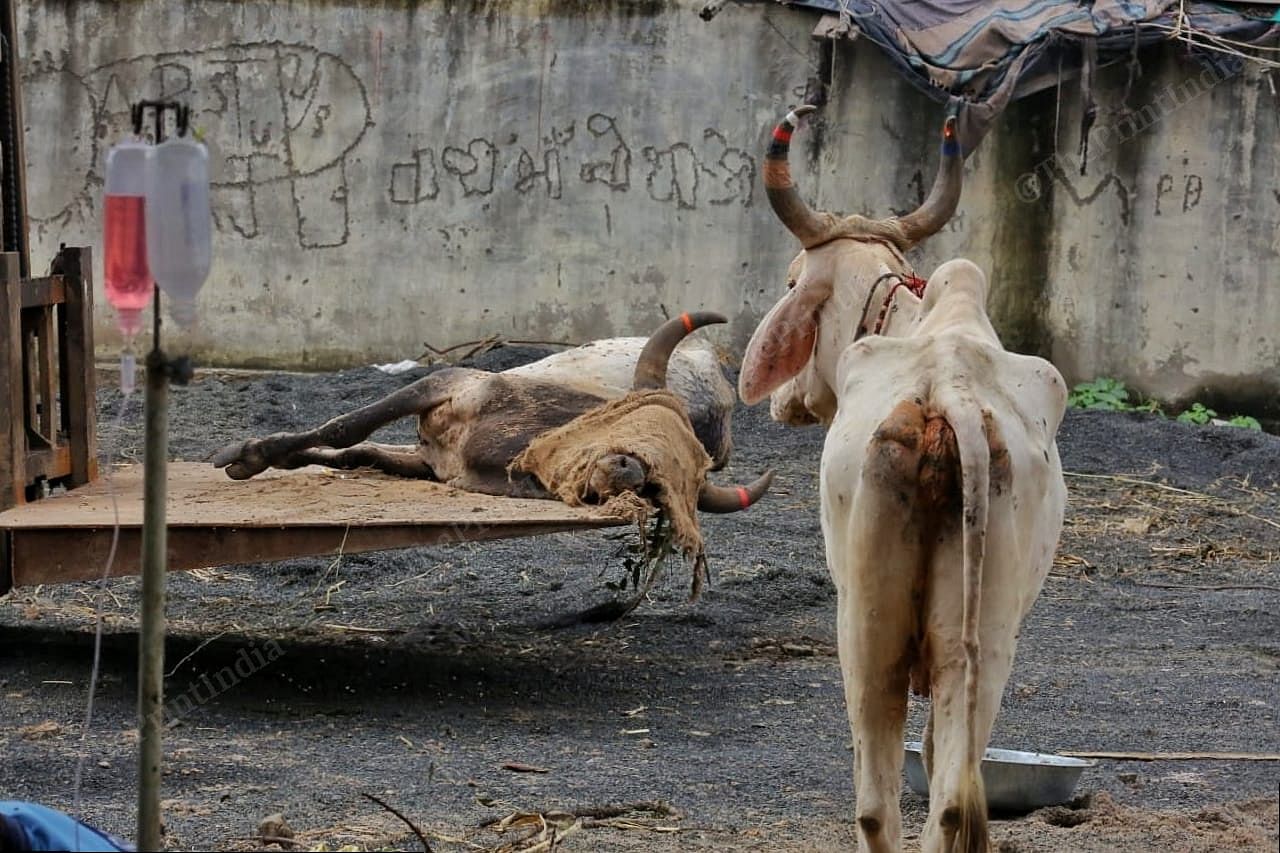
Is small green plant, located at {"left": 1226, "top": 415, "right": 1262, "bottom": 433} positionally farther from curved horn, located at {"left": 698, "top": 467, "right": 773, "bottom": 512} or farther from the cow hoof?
the cow hoof

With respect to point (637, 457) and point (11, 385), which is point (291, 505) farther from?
point (637, 457)

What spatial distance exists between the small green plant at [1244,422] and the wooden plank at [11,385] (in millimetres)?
9613

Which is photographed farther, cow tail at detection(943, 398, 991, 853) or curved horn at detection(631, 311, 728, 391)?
curved horn at detection(631, 311, 728, 391)

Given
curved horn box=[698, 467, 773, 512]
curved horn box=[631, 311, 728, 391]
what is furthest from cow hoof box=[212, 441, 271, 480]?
curved horn box=[698, 467, 773, 512]

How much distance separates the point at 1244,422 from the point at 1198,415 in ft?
1.14

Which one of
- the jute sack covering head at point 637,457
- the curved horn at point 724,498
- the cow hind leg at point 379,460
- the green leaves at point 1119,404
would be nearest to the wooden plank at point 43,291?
the cow hind leg at point 379,460

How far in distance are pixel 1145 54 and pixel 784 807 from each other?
961cm

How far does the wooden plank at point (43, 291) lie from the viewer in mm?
6840

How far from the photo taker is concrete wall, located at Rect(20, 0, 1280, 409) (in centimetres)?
1362

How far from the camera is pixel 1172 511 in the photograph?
428 inches

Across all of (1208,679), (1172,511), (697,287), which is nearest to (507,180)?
(697,287)

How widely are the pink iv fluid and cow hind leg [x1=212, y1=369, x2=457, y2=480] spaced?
436 cm

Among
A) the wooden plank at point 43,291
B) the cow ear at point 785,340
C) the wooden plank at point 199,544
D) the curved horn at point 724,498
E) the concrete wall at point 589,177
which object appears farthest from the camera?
the concrete wall at point 589,177

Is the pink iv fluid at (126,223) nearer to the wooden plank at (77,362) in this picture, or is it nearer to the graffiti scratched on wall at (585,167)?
the wooden plank at (77,362)
